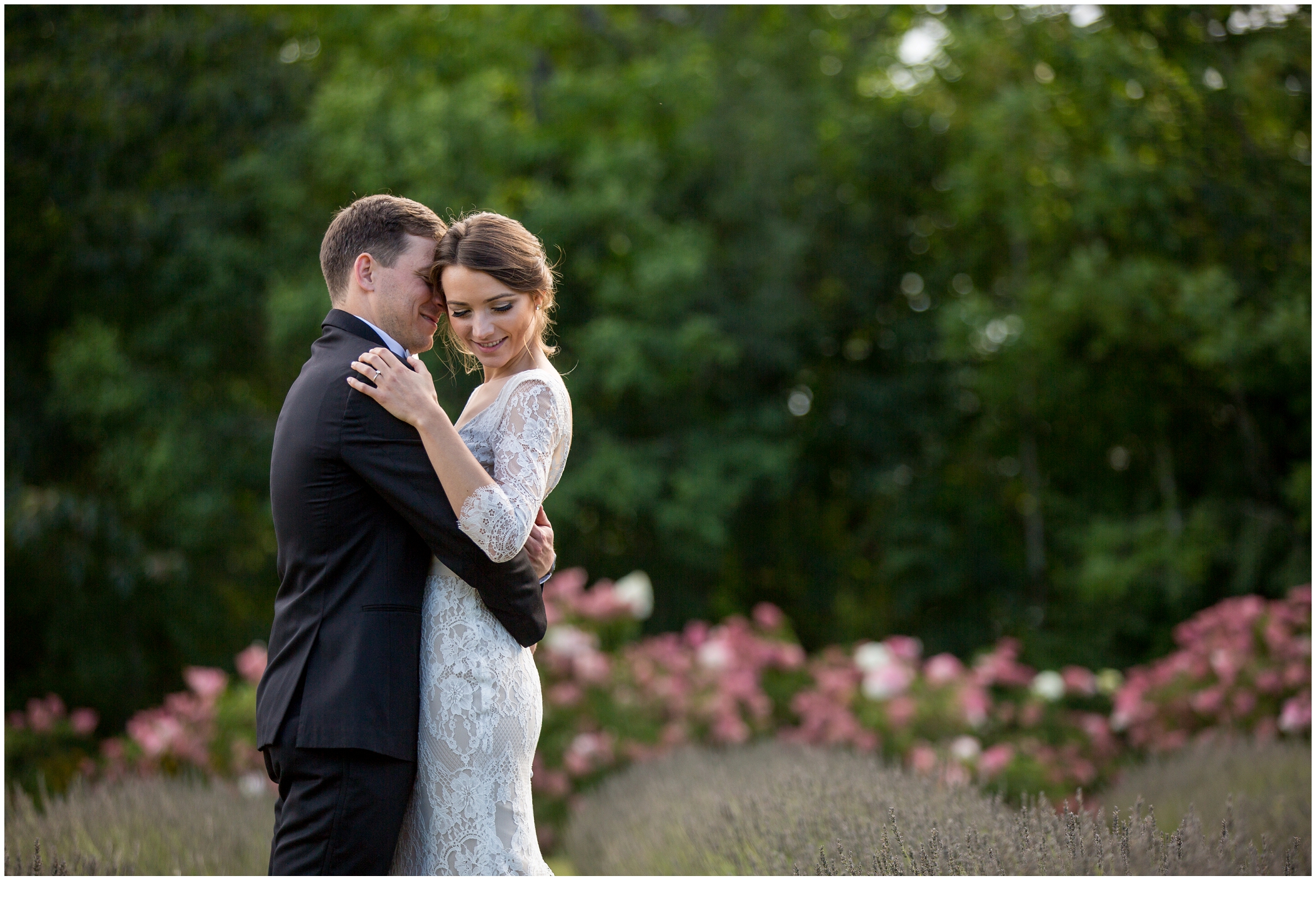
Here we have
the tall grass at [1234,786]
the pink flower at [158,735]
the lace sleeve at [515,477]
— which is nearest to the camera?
the lace sleeve at [515,477]

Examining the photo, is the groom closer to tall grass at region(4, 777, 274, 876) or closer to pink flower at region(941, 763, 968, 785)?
tall grass at region(4, 777, 274, 876)

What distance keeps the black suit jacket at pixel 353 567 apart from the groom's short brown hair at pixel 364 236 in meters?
0.26

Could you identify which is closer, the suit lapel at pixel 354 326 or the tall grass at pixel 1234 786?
the suit lapel at pixel 354 326

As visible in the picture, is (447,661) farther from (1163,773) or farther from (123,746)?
(123,746)

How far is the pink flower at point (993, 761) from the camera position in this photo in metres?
5.43

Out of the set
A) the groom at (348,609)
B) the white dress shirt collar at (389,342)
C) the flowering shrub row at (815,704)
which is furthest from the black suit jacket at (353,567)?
the flowering shrub row at (815,704)

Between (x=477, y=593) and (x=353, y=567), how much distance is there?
10.2 inches

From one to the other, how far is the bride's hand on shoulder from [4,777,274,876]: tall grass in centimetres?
159

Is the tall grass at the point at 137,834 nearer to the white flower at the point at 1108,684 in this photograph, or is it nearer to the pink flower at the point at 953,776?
the pink flower at the point at 953,776

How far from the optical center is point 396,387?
2051mm

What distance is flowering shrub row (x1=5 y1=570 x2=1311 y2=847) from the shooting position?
225 inches

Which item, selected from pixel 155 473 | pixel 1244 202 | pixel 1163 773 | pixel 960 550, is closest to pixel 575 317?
pixel 155 473

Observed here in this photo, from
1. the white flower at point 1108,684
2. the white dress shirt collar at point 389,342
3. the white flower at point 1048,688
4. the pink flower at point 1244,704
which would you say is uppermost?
A: the white dress shirt collar at point 389,342

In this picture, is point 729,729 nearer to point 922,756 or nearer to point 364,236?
point 922,756
